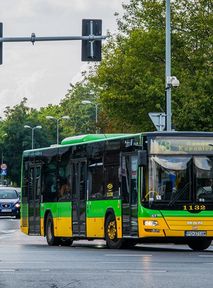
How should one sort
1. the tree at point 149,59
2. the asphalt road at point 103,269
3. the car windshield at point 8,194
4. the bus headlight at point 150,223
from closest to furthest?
the asphalt road at point 103,269 < the bus headlight at point 150,223 < the tree at point 149,59 < the car windshield at point 8,194

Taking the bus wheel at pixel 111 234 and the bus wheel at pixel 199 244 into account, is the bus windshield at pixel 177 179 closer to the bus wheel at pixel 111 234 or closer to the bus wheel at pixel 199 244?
the bus wheel at pixel 111 234

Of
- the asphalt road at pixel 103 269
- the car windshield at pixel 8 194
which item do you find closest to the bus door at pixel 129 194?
the asphalt road at pixel 103 269

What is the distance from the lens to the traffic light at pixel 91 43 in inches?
1191

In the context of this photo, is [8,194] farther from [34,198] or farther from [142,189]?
[142,189]

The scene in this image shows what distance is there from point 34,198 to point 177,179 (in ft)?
27.5

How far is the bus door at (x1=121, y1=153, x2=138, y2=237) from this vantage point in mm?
27172

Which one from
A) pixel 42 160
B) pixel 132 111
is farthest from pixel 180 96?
pixel 42 160

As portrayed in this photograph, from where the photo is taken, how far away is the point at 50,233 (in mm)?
32812

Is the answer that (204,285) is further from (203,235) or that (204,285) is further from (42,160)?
(42,160)

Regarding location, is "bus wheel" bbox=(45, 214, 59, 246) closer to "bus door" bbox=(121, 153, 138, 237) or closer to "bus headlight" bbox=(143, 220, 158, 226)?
"bus door" bbox=(121, 153, 138, 237)

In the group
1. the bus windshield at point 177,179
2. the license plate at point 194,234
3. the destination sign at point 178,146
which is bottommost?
the license plate at point 194,234

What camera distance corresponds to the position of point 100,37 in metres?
30.6

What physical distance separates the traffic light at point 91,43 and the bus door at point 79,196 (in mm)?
2677

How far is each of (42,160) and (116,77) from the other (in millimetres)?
27142
